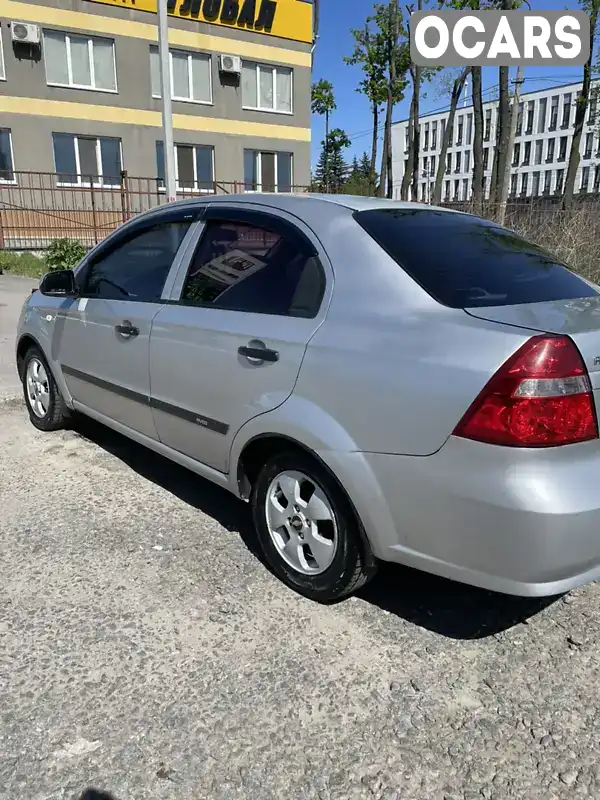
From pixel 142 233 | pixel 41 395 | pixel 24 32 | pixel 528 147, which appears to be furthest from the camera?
pixel 528 147

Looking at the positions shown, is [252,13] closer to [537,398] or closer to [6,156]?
[6,156]

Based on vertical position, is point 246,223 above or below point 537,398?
above

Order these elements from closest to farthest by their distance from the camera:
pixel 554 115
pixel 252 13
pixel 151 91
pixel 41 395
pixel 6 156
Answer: pixel 41 395
pixel 6 156
pixel 151 91
pixel 252 13
pixel 554 115

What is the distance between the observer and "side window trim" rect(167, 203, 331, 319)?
2525mm

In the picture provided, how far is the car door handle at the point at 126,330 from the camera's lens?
3414 millimetres

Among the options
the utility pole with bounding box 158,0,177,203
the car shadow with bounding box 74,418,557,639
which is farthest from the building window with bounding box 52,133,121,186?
the car shadow with bounding box 74,418,557,639

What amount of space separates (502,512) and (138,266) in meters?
2.52

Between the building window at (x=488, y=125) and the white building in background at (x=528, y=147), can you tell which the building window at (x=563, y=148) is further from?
the building window at (x=488, y=125)

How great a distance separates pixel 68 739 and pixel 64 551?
1217 mm

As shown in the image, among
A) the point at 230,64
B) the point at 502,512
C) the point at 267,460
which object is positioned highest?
the point at 230,64

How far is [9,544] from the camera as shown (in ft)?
10.2

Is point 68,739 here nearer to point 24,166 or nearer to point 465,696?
point 465,696

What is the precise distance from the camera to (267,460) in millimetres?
2795

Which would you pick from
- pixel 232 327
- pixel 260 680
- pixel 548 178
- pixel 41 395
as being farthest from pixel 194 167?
pixel 548 178
